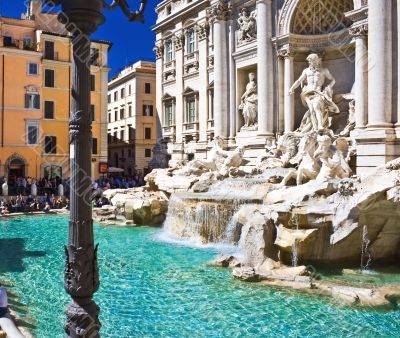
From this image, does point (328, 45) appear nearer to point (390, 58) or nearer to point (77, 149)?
point (390, 58)

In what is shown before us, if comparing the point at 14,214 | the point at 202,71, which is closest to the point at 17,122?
the point at 14,214

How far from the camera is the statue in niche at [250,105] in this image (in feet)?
74.2

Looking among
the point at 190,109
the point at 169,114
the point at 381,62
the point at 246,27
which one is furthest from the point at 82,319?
the point at 169,114

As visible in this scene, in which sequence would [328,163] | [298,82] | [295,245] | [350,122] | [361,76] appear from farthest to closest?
[298,82], [350,122], [361,76], [328,163], [295,245]

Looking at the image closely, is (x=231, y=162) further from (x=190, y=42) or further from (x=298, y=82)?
(x=190, y=42)

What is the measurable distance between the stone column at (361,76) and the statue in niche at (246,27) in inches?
258

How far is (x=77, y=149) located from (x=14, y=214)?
19.8m

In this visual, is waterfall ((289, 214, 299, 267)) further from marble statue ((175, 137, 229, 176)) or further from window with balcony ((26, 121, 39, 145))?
window with balcony ((26, 121, 39, 145))

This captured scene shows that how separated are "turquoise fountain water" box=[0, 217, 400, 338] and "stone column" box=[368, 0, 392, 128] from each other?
7.95 metres

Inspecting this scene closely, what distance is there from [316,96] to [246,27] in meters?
6.30

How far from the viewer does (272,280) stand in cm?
923

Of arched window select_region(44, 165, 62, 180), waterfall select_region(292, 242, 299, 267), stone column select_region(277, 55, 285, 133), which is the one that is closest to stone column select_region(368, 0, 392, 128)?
stone column select_region(277, 55, 285, 133)

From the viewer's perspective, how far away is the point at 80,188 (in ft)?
10.7

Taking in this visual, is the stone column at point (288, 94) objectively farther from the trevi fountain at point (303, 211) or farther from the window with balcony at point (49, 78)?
the window with balcony at point (49, 78)
